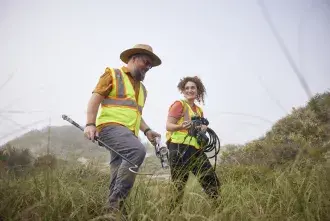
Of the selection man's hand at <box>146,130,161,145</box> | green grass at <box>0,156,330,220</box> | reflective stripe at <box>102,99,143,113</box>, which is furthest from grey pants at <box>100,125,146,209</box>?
man's hand at <box>146,130,161,145</box>

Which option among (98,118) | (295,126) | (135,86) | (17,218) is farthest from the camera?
(295,126)

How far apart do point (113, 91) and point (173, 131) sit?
123 cm

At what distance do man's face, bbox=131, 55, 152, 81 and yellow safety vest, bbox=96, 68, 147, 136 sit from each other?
0.17 meters

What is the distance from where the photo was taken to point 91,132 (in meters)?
2.66

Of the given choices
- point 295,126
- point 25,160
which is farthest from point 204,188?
point 25,160

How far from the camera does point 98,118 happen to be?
9.78ft

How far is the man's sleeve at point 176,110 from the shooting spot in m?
3.99

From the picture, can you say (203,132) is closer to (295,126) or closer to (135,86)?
(135,86)

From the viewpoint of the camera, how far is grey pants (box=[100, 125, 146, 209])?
2498 millimetres

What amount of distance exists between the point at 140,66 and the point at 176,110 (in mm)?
1007

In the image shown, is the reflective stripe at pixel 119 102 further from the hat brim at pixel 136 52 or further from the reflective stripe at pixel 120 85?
the hat brim at pixel 136 52

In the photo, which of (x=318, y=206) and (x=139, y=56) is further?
(x=139, y=56)

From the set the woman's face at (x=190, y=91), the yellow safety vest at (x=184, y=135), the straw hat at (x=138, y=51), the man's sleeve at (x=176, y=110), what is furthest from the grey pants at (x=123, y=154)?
the woman's face at (x=190, y=91)

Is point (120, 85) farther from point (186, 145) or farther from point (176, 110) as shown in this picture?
point (186, 145)
